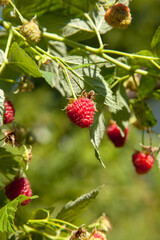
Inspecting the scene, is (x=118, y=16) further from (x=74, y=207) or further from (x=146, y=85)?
(x=74, y=207)

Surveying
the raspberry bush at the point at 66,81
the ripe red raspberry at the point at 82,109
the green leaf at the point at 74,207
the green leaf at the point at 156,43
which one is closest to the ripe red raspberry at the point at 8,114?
the raspberry bush at the point at 66,81

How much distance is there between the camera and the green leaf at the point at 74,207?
0.81 m

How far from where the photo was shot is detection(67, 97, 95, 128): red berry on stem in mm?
707

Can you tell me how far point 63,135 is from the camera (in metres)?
3.70

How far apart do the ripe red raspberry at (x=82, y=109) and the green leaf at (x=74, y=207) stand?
182mm

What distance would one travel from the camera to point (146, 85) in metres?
0.98

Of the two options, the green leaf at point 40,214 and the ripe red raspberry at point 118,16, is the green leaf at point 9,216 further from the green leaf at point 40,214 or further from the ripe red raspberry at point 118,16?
the ripe red raspberry at point 118,16

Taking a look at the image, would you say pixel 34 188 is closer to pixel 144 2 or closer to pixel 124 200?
pixel 124 200

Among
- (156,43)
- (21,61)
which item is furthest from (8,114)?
(156,43)

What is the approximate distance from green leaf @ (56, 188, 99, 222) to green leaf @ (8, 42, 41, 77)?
295 millimetres

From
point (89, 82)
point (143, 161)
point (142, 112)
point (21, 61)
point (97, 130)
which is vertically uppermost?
point (21, 61)

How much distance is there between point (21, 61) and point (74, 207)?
1.13 feet

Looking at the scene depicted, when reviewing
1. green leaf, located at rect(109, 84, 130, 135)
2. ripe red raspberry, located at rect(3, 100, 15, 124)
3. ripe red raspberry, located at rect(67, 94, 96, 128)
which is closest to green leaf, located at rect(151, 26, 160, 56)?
green leaf, located at rect(109, 84, 130, 135)

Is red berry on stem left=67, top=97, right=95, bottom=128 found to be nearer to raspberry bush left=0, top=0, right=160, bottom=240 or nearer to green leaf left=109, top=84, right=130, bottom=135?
raspberry bush left=0, top=0, right=160, bottom=240
